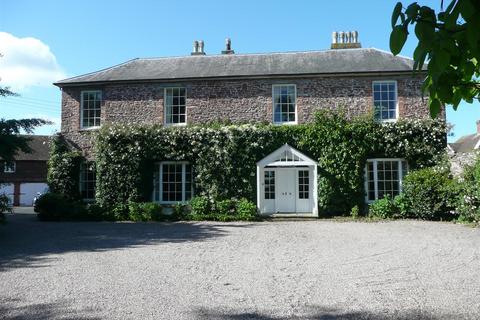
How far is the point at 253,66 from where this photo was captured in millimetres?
19625

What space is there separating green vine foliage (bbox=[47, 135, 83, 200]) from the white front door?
371 inches

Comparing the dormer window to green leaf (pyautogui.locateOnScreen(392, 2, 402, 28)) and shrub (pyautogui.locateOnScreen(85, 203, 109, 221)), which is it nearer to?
shrub (pyautogui.locateOnScreen(85, 203, 109, 221))

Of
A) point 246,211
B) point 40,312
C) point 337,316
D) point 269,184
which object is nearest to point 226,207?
point 246,211

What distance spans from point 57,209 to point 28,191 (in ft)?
73.9

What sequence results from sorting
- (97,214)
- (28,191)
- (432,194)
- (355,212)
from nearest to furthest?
(432,194)
(355,212)
(97,214)
(28,191)

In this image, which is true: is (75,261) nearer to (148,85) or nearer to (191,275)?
(191,275)

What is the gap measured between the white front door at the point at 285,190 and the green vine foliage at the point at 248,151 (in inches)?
48.4

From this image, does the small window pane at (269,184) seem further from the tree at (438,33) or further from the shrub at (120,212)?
the tree at (438,33)

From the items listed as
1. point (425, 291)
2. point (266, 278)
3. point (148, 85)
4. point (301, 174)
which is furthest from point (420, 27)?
point (148, 85)

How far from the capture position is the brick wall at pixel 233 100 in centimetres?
1795

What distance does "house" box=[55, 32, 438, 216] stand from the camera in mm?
17641

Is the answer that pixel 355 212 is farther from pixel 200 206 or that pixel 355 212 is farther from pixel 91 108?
pixel 91 108

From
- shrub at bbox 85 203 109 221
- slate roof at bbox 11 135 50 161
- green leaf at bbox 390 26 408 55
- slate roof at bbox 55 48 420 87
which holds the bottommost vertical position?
shrub at bbox 85 203 109 221

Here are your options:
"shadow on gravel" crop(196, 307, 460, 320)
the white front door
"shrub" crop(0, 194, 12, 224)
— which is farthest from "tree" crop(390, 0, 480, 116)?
the white front door
